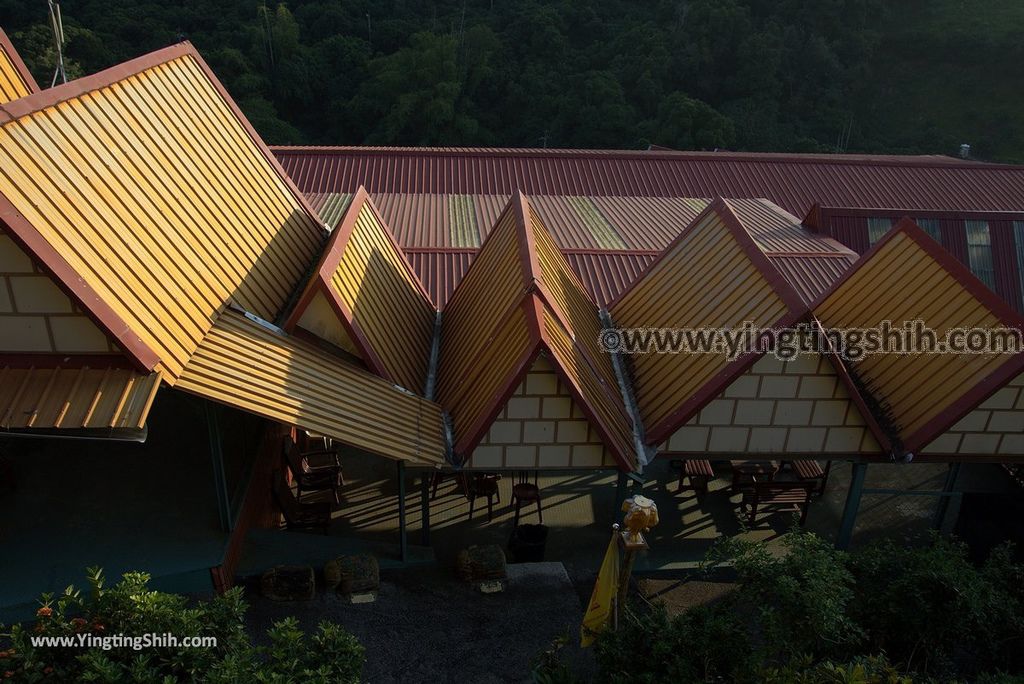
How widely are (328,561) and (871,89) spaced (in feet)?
231

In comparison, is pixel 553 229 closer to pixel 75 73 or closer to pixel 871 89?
pixel 75 73

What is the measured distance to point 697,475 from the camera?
16922 mm

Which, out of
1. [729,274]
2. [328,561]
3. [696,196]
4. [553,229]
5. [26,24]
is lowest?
[328,561]

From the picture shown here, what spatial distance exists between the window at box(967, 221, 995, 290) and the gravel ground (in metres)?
16.9

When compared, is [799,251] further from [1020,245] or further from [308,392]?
[308,392]

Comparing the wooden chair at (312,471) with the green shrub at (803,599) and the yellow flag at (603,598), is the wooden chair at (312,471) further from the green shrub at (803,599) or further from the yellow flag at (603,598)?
the green shrub at (803,599)

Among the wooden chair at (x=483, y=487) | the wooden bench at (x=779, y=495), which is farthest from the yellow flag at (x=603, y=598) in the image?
the wooden bench at (x=779, y=495)

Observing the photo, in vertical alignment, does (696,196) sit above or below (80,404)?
above

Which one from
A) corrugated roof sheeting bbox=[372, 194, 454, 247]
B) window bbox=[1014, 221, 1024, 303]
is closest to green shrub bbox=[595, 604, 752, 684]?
corrugated roof sheeting bbox=[372, 194, 454, 247]

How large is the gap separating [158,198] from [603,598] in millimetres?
10171

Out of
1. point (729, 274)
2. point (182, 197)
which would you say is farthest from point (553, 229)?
point (182, 197)

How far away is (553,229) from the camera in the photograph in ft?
73.2

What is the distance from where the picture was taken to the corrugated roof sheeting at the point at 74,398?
1023 centimetres

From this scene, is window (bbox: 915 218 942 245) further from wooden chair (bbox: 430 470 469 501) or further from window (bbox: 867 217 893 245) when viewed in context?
wooden chair (bbox: 430 470 469 501)
